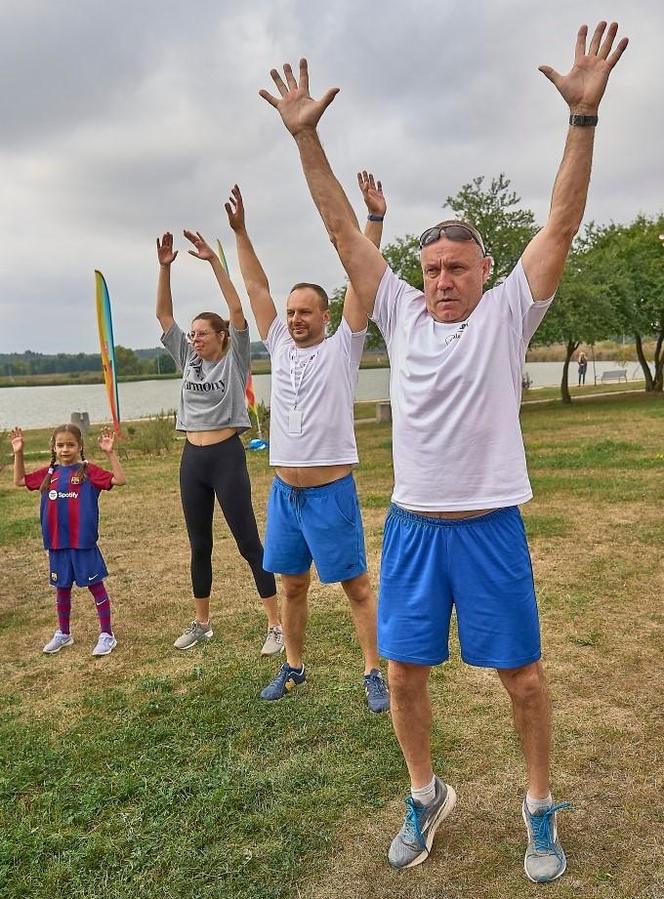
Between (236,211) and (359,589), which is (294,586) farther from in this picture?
(236,211)

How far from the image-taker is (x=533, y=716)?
2.33 metres

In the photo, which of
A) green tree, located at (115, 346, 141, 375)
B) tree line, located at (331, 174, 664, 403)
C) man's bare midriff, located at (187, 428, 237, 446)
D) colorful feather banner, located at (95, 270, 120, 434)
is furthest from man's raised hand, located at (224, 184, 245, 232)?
green tree, located at (115, 346, 141, 375)

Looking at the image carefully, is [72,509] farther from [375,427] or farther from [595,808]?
[375,427]

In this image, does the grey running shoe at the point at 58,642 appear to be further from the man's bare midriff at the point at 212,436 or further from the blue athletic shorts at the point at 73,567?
the man's bare midriff at the point at 212,436

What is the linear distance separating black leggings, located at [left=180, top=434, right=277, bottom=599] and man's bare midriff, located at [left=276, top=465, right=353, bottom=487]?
2.46 feet

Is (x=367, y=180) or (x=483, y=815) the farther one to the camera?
(x=367, y=180)

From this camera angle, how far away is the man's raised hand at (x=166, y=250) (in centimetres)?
454

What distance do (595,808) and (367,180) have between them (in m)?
2.83

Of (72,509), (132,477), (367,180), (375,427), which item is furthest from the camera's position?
(375,427)

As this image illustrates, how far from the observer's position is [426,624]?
7.80 ft

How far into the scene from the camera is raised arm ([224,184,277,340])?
3824 mm

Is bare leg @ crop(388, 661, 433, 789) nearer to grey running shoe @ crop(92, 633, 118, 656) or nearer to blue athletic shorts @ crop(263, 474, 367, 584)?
blue athletic shorts @ crop(263, 474, 367, 584)

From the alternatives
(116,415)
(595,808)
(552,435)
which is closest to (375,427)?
(552,435)

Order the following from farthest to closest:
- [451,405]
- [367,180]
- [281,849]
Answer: [367,180]
[281,849]
[451,405]
